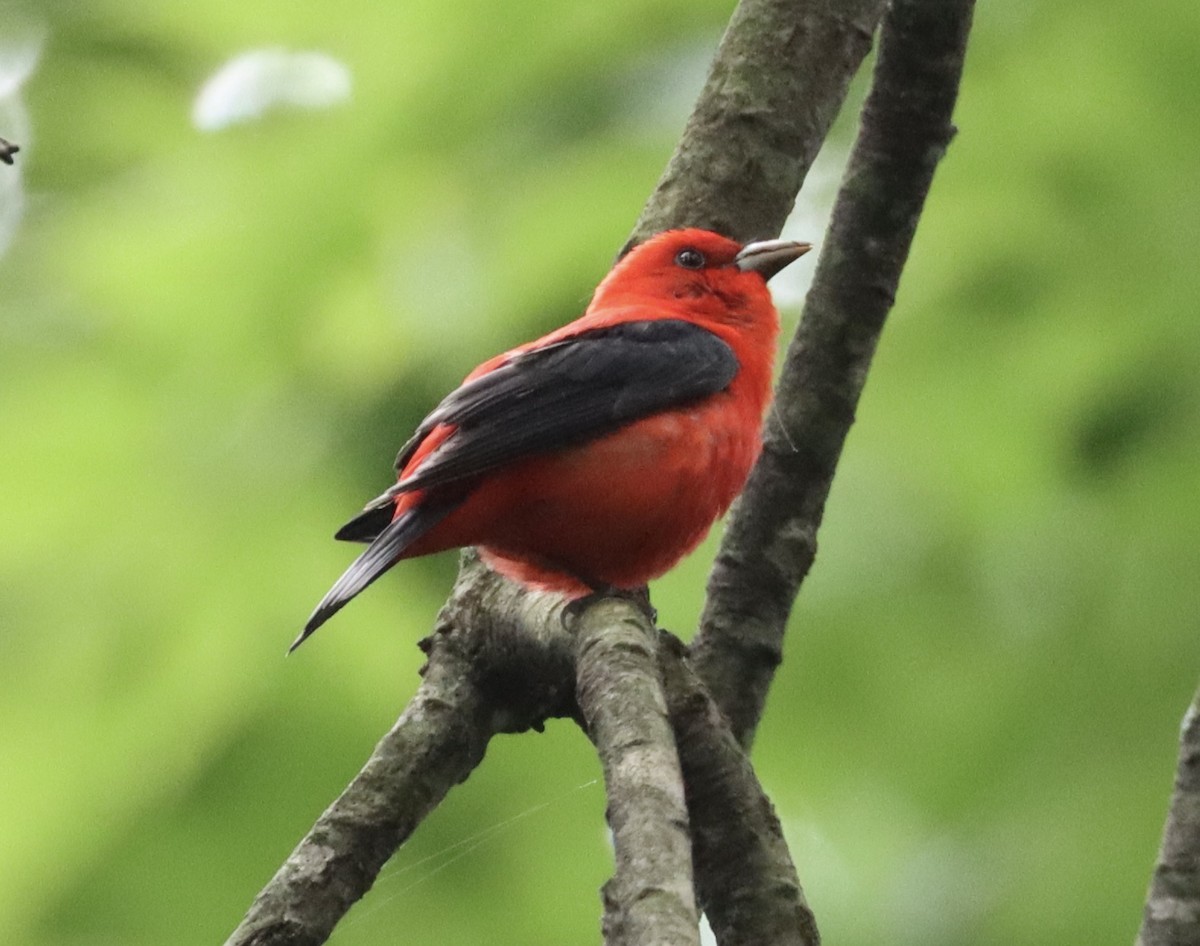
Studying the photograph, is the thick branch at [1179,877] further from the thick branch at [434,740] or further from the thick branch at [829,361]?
the thick branch at [829,361]

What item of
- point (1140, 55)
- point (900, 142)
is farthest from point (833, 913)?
point (1140, 55)

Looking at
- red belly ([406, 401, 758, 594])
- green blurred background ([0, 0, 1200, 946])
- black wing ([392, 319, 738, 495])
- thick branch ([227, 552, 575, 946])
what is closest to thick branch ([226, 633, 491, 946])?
thick branch ([227, 552, 575, 946])

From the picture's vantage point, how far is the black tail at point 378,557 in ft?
11.8

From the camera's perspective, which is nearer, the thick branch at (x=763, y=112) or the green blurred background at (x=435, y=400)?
the green blurred background at (x=435, y=400)

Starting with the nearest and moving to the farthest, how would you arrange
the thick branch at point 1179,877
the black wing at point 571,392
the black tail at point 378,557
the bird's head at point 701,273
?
the thick branch at point 1179,877, the black tail at point 378,557, the black wing at point 571,392, the bird's head at point 701,273

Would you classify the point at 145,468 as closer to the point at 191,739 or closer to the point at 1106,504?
the point at 191,739

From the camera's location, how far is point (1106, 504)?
3.80 metres

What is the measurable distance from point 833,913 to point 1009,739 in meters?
0.76

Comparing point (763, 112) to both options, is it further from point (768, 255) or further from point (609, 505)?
point (609, 505)

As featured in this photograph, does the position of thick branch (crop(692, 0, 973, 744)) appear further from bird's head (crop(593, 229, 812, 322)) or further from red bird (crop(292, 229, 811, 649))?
bird's head (crop(593, 229, 812, 322))

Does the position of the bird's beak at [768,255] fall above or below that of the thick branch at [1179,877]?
above

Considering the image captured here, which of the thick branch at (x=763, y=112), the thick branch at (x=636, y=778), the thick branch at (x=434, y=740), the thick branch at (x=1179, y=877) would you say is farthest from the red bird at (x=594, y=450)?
the thick branch at (x=1179, y=877)

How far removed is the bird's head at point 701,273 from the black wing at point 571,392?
16 centimetres

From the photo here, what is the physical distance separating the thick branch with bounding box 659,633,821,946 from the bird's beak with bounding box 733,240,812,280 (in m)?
2.18
